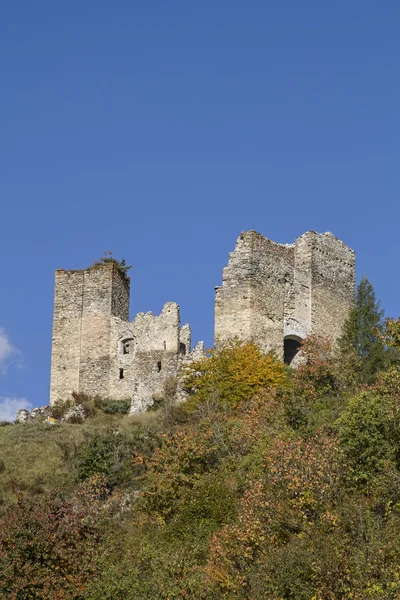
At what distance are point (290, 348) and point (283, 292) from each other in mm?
2612

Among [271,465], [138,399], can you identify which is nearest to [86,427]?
[138,399]

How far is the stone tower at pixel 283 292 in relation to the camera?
45625 mm

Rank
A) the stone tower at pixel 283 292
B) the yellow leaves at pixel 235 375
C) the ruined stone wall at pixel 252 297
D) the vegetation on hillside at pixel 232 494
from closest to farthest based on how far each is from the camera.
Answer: the vegetation on hillside at pixel 232 494 < the yellow leaves at pixel 235 375 < the ruined stone wall at pixel 252 297 < the stone tower at pixel 283 292

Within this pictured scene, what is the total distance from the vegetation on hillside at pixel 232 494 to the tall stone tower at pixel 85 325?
635 cm

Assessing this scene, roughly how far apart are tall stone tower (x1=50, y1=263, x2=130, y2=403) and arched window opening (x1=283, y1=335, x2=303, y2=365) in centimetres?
713

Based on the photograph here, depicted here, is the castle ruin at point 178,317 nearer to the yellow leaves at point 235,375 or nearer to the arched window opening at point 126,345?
the arched window opening at point 126,345

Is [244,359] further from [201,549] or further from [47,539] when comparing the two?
[47,539]

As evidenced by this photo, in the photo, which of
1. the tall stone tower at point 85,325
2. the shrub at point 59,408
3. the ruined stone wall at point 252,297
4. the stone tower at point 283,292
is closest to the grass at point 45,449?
the shrub at point 59,408

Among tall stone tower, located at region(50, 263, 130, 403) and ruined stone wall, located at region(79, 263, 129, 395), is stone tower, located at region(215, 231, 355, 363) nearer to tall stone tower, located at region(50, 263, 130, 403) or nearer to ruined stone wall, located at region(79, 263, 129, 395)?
ruined stone wall, located at region(79, 263, 129, 395)

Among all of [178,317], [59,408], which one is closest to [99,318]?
[178,317]

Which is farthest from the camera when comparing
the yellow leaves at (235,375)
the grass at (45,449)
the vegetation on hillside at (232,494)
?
the yellow leaves at (235,375)

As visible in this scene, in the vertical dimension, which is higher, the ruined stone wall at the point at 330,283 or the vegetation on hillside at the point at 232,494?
the ruined stone wall at the point at 330,283

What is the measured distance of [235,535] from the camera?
28.5m

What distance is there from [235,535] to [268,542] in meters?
0.84
